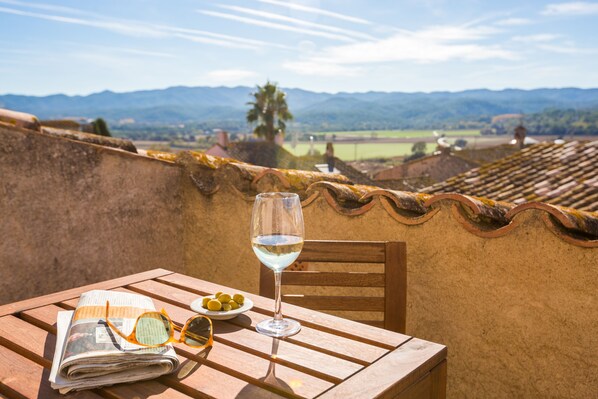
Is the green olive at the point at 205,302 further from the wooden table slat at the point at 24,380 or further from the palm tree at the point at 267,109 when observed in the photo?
the palm tree at the point at 267,109

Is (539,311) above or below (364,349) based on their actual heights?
below

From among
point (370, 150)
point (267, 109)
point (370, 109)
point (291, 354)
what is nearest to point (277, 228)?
point (291, 354)

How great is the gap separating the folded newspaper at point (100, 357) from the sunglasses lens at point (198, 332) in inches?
4.8

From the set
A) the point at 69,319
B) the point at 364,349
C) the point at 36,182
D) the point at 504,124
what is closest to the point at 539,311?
the point at 364,349

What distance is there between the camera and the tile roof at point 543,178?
5.79 metres

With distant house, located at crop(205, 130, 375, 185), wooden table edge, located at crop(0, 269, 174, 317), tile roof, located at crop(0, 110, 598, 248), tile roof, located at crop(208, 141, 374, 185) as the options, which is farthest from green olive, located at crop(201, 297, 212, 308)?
tile roof, located at crop(208, 141, 374, 185)

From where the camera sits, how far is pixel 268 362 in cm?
136

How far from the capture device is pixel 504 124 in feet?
336

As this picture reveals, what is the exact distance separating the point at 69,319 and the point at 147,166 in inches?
82.9

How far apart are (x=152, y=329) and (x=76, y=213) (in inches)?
84.9

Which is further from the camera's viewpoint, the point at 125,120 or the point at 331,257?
the point at 125,120

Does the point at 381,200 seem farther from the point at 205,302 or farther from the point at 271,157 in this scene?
the point at 271,157

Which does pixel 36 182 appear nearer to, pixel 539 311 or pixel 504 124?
pixel 539 311

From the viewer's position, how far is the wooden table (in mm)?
1207
